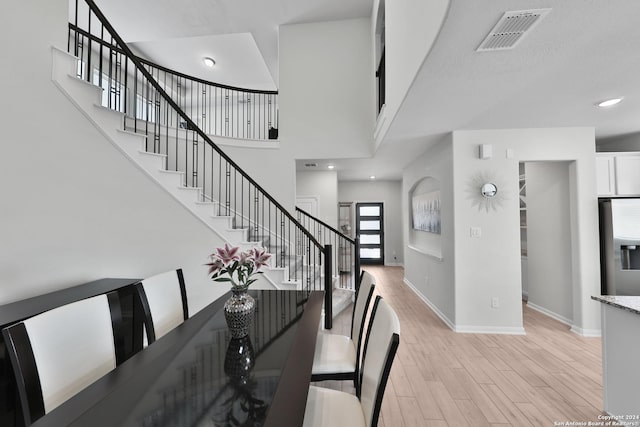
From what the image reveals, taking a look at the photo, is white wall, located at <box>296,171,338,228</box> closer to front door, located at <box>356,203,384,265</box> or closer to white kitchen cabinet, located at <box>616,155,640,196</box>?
front door, located at <box>356,203,384,265</box>

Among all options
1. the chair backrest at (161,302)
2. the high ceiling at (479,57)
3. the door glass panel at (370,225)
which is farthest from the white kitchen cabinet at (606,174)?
the door glass panel at (370,225)

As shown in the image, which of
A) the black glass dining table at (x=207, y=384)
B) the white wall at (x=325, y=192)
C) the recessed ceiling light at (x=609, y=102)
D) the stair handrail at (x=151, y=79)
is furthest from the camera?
the white wall at (x=325, y=192)

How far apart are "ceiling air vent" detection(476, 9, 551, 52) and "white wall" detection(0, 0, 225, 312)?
3213 mm

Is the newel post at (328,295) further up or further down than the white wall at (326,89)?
further down

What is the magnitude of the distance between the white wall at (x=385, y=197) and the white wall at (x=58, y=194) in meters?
5.39

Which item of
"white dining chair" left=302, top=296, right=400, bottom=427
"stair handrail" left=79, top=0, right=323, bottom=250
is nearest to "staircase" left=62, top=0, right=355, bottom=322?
"stair handrail" left=79, top=0, right=323, bottom=250

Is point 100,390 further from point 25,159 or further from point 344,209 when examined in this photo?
point 344,209

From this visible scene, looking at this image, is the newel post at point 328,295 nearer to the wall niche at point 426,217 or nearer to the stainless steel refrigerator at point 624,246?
the wall niche at point 426,217

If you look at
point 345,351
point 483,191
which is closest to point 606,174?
point 483,191

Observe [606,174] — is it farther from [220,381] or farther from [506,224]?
[220,381]

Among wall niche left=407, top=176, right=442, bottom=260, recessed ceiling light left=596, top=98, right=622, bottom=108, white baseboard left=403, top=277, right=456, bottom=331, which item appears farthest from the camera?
wall niche left=407, top=176, right=442, bottom=260

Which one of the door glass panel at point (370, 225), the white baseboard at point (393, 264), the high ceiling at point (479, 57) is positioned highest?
the high ceiling at point (479, 57)

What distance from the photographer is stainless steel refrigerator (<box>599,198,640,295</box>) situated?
10.2 ft

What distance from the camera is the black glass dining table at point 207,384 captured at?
819mm
